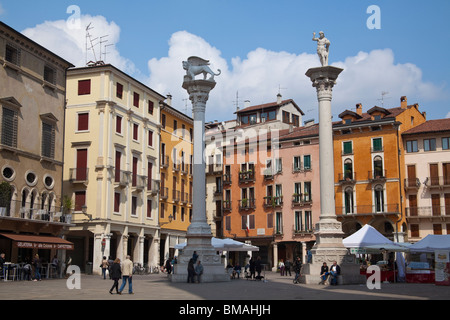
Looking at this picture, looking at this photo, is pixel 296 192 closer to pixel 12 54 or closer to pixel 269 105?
pixel 269 105

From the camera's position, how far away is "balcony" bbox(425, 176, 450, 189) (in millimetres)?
56781

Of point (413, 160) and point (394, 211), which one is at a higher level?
point (413, 160)

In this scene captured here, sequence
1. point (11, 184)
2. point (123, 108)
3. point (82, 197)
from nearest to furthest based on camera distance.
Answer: point (11, 184) < point (82, 197) < point (123, 108)

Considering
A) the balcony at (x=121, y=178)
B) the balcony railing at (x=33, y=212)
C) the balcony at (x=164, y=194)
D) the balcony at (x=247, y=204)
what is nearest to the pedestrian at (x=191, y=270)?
the balcony railing at (x=33, y=212)

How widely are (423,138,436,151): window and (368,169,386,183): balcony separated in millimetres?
5324

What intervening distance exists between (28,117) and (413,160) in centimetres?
3983

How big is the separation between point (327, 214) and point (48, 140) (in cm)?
2000

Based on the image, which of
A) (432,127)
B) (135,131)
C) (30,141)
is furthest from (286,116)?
(30,141)

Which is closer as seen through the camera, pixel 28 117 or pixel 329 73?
pixel 329 73

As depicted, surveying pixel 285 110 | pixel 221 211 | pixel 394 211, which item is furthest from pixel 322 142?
pixel 285 110

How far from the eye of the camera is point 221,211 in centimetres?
6850

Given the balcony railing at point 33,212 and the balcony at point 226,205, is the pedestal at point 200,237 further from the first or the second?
the balcony at point 226,205

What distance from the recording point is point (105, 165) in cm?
4753

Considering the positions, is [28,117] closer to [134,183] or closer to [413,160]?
[134,183]
